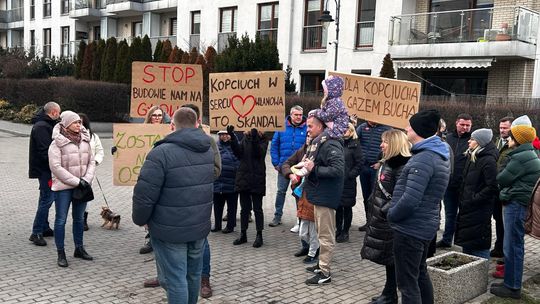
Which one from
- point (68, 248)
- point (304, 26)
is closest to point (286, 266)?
point (68, 248)

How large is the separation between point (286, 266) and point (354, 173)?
1797 mm

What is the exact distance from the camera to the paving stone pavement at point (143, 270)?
5211mm

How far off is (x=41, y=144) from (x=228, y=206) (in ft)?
8.84

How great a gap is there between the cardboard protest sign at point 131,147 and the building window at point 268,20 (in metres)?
19.6

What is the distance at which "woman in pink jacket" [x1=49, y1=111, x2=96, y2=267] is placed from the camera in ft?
19.4

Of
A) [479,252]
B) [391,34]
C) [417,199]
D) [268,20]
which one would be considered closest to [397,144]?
[417,199]

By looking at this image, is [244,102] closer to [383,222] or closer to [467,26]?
[383,222]

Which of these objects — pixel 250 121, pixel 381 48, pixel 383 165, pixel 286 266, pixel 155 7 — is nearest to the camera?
pixel 383 165

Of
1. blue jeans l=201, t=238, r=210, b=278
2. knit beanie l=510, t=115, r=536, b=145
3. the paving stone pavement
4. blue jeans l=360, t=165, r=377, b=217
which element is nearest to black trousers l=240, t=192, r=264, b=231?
the paving stone pavement

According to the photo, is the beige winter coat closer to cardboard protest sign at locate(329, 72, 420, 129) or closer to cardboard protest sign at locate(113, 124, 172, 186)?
cardboard protest sign at locate(113, 124, 172, 186)

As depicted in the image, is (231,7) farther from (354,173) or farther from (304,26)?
(354,173)

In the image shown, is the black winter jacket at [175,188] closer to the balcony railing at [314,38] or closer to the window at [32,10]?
the balcony railing at [314,38]

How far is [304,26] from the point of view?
24.2 metres

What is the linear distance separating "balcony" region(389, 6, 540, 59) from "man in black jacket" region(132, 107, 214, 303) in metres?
16.1
